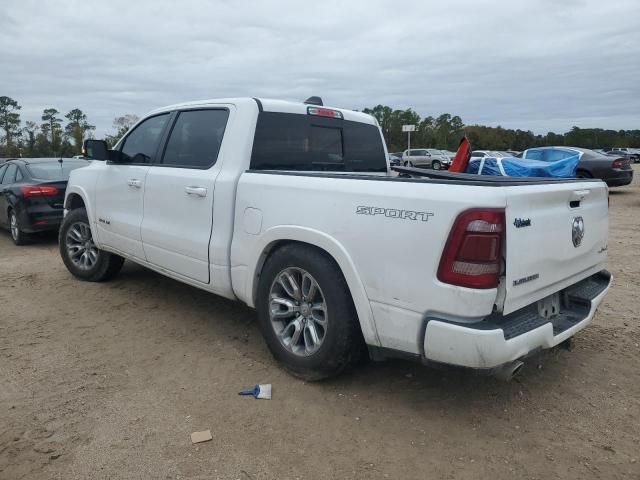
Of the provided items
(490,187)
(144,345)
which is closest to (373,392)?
(490,187)

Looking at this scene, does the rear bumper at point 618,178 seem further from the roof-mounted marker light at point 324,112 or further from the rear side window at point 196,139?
the rear side window at point 196,139

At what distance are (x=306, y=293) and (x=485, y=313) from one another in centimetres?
119

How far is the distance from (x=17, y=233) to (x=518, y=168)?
8.99 m

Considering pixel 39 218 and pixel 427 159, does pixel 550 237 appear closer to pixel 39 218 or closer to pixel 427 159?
pixel 39 218

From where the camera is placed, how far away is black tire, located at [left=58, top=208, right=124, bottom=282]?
18.6ft

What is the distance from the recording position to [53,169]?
869cm

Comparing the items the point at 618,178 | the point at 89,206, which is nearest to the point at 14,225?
the point at 89,206

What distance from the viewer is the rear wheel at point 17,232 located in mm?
8319

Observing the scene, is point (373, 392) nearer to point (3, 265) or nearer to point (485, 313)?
point (485, 313)

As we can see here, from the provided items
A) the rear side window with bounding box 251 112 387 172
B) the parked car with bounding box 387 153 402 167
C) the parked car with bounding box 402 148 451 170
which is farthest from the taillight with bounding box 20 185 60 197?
the parked car with bounding box 402 148 451 170

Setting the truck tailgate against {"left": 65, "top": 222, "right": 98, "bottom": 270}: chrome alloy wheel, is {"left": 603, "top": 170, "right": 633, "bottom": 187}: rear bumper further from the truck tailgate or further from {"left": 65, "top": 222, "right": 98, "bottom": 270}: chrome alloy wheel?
{"left": 65, "top": 222, "right": 98, "bottom": 270}: chrome alloy wheel

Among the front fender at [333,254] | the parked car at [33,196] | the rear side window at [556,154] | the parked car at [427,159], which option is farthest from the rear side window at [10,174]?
the parked car at [427,159]

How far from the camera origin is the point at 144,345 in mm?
4109

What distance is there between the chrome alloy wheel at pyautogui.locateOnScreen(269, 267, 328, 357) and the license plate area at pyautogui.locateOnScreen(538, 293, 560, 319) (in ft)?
4.11
